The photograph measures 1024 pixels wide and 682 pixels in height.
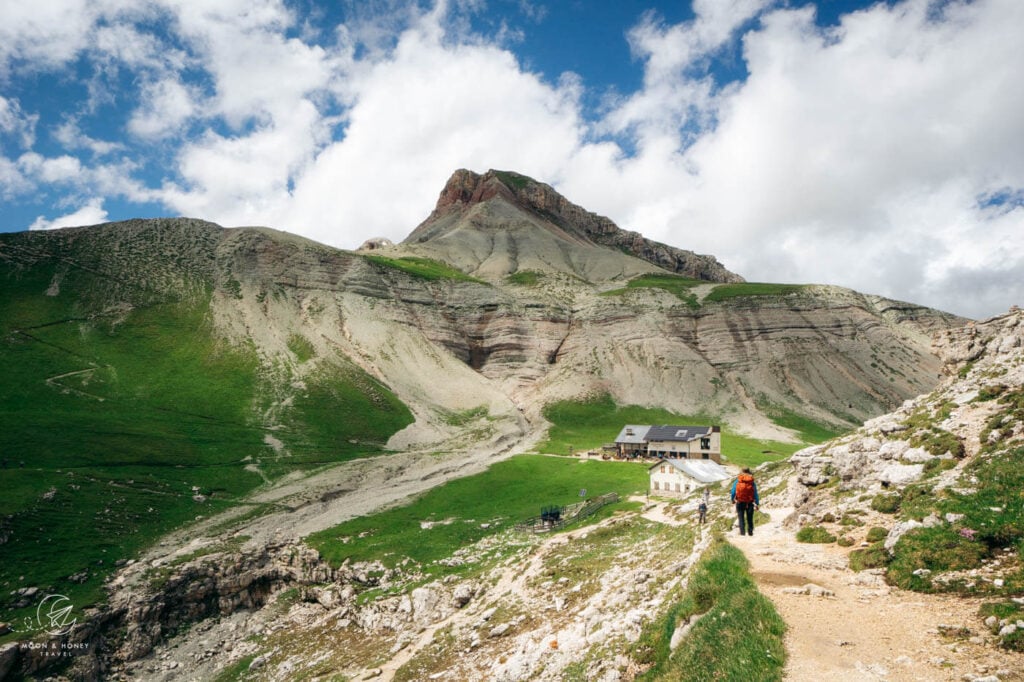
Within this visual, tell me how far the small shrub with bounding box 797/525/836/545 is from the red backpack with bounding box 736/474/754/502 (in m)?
1.97

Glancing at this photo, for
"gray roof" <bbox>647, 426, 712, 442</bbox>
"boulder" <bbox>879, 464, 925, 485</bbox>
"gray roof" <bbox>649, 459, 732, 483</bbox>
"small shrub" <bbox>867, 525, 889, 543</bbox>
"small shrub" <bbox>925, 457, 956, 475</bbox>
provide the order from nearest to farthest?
1. "small shrub" <bbox>867, 525, 889, 543</bbox>
2. "small shrub" <bbox>925, 457, 956, 475</bbox>
3. "boulder" <bbox>879, 464, 925, 485</bbox>
4. "gray roof" <bbox>649, 459, 732, 483</bbox>
5. "gray roof" <bbox>647, 426, 712, 442</bbox>

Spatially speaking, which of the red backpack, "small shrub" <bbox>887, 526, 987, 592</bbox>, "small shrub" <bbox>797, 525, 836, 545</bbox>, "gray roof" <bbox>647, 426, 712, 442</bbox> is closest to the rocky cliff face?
"small shrub" <bbox>887, 526, 987, 592</bbox>

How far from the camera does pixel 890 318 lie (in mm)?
174125

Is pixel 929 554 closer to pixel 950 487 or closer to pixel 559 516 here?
pixel 950 487

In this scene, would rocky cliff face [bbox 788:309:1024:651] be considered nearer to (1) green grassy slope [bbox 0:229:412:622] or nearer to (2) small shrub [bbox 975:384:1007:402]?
(2) small shrub [bbox 975:384:1007:402]

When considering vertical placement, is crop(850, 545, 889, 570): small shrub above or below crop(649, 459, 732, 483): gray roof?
above

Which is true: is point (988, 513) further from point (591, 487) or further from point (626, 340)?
point (626, 340)

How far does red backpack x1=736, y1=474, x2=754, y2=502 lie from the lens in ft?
63.8

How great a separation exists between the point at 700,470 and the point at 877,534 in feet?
152

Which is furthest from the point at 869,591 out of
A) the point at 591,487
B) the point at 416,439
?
the point at 416,439

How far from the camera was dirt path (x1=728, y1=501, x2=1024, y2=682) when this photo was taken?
9.12 metres

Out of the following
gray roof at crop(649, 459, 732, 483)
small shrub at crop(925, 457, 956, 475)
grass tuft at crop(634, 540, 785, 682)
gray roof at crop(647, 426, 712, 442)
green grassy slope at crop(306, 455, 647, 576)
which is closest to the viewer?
grass tuft at crop(634, 540, 785, 682)

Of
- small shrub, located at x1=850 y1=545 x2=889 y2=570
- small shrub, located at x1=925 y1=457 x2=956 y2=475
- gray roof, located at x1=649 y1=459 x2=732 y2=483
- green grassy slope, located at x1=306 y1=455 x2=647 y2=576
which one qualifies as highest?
small shrub, located at x1=925 y1=457 x2=956 y2=475

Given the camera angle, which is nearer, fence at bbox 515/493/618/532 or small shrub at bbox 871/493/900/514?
small shrub at bbox 871/493/900/514
